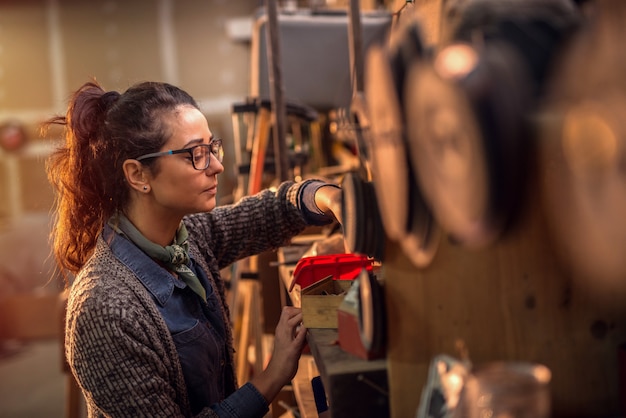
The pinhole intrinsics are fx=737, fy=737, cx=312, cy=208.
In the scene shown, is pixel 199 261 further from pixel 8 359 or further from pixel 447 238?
pixel 8 359

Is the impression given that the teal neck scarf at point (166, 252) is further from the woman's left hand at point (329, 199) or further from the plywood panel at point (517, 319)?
the plywood panel at point (517, 319)

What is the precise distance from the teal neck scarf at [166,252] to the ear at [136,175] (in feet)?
0.34

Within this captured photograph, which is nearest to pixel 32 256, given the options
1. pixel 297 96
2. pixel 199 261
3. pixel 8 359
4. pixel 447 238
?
pixel 8 359

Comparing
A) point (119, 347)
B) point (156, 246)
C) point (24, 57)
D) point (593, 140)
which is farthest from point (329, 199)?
point (24, 57)

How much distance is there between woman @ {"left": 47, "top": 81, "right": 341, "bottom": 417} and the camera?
1752 millimetres

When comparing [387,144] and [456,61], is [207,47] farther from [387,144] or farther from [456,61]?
[456,61]

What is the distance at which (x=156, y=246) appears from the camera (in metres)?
2.02

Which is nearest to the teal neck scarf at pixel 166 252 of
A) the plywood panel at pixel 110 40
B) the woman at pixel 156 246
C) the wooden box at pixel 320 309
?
the woman at pixel 156 246

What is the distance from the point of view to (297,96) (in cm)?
407

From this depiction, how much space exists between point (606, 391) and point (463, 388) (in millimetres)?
366

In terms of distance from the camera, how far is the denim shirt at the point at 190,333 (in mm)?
1839

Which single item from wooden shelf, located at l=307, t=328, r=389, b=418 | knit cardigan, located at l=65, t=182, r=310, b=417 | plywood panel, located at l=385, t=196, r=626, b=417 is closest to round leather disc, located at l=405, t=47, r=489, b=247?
plywood panel, located at l=385, t=196, r=626, b=417

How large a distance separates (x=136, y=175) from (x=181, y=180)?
131 millimetres

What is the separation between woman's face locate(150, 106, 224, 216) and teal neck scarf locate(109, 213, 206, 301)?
10cm
